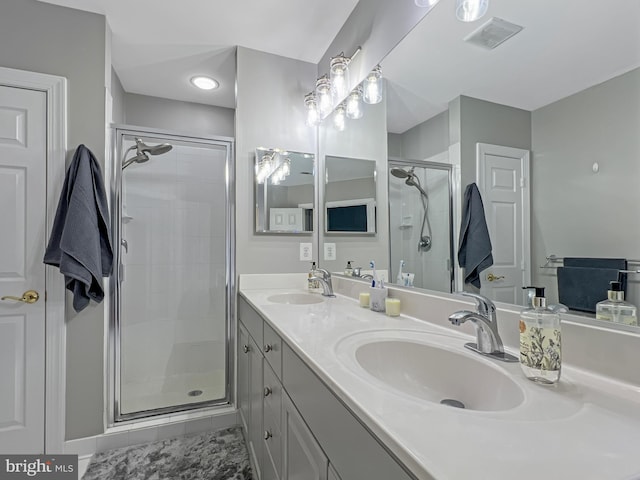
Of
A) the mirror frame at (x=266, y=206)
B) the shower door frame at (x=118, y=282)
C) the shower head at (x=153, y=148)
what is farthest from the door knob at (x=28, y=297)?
the mirror frame at (x=266, y=206)

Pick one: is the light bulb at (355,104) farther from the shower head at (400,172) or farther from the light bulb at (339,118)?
the shower head at (400,172)

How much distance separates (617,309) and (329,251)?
1.54 m

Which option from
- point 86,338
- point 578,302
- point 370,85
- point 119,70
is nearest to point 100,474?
point 86,338

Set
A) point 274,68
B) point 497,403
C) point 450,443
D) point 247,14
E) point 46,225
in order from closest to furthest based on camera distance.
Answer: point 450,443 → point 497,403 → point 46,225 → point 247,14 → point 274,68

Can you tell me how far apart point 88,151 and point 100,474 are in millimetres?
1658

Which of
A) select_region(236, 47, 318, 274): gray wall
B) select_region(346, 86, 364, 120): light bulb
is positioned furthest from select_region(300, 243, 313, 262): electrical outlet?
select_region(346, 86, 364, 120): light bulb

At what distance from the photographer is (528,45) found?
2.74 feet

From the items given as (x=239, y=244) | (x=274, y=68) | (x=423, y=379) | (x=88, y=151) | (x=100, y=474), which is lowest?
(x=100, y=474)

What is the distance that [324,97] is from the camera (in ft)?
6.81

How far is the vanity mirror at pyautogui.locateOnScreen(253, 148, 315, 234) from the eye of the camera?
81.7 inches

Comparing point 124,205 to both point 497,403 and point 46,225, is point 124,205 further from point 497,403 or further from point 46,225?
point 497,403

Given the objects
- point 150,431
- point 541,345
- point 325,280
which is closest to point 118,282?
point 150,431

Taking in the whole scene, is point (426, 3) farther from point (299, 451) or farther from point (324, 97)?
point (299, 451)

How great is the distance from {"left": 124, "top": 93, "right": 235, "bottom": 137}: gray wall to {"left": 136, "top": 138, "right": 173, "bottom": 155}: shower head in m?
0.52
